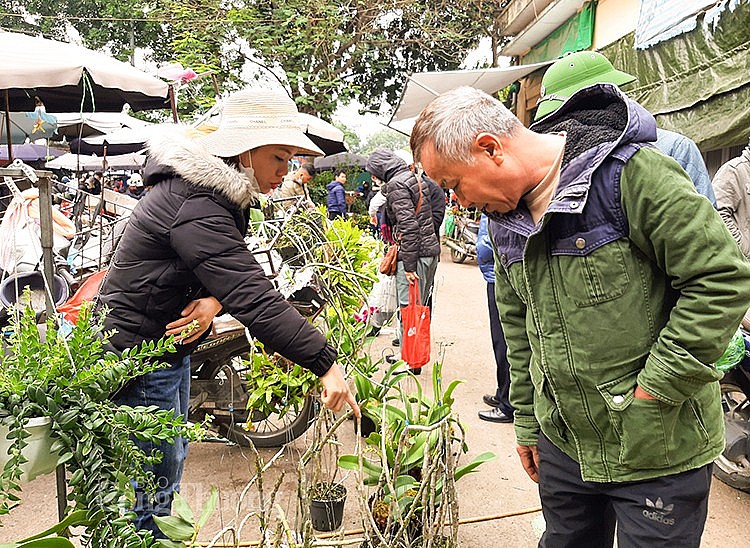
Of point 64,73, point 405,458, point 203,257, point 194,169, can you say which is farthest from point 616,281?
point 64,73

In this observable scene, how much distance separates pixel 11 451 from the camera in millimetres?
1314

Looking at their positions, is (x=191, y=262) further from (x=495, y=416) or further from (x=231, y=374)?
(x=495, y=416)

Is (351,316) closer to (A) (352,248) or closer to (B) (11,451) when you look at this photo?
(A) (352,248)

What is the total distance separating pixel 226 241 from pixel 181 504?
813 mm

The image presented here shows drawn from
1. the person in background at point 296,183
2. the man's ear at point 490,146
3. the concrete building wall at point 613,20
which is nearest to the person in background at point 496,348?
the man's ear at point 490,146

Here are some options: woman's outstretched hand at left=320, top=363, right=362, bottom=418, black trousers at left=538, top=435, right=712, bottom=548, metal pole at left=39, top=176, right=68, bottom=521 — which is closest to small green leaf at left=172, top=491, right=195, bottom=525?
metal pole at left=39, top=176, right=68, bottom=521

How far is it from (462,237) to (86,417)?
1224 centimetres

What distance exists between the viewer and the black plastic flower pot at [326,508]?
309 cm

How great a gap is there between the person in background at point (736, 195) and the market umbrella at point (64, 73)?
410 centimetres

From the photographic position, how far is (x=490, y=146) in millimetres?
1632

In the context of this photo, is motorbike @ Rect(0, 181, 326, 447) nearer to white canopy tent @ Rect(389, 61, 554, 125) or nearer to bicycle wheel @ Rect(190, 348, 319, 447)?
bicycle wheel @ Rect(190, 348, 319, 447)

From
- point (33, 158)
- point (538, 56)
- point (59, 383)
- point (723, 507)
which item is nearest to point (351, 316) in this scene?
point (723, 507)

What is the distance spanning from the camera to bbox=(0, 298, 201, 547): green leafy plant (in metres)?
1.42

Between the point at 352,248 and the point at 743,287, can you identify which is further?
the point at 352,248
